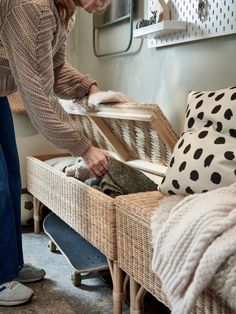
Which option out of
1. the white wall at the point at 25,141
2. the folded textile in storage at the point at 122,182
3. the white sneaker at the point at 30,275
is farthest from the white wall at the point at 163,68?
the white sneaker at the point at 30,275

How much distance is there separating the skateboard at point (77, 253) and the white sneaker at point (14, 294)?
7.8 inches

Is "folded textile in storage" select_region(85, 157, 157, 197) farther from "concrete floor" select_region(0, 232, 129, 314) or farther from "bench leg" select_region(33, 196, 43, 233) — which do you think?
"bench leg" select_region(33, 196, 43, 233)

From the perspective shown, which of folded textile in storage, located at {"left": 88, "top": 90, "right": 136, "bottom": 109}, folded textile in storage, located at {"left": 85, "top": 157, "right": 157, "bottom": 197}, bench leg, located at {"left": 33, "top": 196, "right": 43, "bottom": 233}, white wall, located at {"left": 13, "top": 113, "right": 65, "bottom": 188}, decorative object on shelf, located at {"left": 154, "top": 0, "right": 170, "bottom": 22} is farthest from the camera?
white wall, located at {"left": 13, "top": 113, "right": 65, "bottom": 188}

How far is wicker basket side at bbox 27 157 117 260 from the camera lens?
1.32m

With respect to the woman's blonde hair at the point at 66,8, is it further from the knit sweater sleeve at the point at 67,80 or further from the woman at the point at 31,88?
the knit sweater sleeve at the point at 67,80

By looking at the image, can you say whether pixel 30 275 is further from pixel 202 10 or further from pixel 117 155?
pixel 202 10

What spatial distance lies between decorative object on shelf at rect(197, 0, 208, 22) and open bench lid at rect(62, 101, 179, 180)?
402 millimetres

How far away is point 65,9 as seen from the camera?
4.39ft

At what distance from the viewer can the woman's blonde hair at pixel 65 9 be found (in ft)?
4.32

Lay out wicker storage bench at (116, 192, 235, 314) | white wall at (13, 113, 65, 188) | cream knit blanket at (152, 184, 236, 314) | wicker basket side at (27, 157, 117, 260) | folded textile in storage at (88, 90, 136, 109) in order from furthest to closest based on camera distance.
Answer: white wall at (13, 113, 65, 188)
folded textile in storage at (88, 90, 136, 109)
wicker basket side at (27, 157, 117, 260)
wicker storage bench at (116, 192, 235, 314)
cream knit blanket at (152, 184, 236, 314)

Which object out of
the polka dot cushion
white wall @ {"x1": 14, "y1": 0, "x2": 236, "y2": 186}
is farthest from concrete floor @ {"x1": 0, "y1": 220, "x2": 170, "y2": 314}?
white wall @ {"x1": 14, "y1": 0, "x2": 236, "y2": 186}

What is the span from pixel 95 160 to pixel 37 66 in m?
0.35

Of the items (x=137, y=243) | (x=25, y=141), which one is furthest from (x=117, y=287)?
(x=25, y=141)

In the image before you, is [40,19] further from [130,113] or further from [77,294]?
[77,294]
